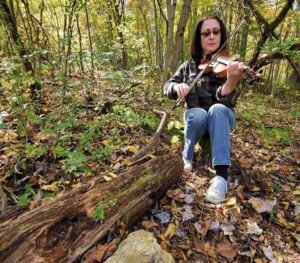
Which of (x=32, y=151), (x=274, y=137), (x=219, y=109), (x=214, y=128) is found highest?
(x=219, y=109)

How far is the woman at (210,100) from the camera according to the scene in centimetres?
233

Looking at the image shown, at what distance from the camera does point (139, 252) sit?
5.02 ft

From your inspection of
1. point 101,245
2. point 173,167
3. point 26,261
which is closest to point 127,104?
point 173,167

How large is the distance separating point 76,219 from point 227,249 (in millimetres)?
1116

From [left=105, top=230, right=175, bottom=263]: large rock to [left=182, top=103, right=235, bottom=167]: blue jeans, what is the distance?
1.02m

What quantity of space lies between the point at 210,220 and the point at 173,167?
1.89 ft

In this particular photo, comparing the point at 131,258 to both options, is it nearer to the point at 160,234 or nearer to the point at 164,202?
the point at 160,234

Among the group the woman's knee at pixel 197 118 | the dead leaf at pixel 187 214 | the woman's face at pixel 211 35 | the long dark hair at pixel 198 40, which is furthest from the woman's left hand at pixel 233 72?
the dead leaf at pixel 187 214

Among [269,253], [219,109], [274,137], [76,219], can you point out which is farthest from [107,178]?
[274,137]

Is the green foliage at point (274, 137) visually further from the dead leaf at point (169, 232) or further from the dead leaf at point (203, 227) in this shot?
the dead leaf at point (169, 232)

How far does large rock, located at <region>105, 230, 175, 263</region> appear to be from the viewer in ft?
4.85

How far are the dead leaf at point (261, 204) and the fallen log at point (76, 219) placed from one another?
0.89 metres

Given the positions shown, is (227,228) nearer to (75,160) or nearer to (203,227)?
(203,227)

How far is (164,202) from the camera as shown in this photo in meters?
2.26
